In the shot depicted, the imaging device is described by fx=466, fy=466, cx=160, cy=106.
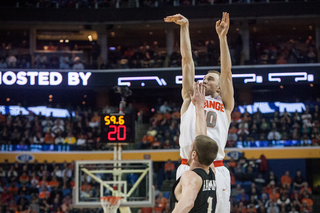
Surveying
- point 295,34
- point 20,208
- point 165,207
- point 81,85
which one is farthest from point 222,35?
point 295,34

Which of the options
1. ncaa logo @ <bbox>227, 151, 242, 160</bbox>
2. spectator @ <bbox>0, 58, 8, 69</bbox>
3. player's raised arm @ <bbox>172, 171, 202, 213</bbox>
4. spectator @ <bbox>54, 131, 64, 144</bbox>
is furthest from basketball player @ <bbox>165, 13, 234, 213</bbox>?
spectator @ <bbox>0, 58, 8, 69</bbox>

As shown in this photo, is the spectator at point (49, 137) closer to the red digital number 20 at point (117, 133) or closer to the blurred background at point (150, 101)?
the blurred background at point (150, 101)

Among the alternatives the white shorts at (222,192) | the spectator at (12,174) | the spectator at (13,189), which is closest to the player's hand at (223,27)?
the white shorts at (222,192)

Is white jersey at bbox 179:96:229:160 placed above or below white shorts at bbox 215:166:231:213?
above

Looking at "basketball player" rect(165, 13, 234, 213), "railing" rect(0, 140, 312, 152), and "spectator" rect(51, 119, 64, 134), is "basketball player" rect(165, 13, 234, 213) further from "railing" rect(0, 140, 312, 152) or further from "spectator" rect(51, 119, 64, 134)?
"spectator" rect(51, 119, 64, 134)

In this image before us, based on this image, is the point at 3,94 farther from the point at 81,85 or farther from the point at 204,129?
the point at 204,129

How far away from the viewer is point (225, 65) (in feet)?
17.7

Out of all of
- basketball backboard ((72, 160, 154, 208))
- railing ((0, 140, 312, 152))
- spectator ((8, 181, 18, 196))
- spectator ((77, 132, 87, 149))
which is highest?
spectator ((77, 132, 87, 149))

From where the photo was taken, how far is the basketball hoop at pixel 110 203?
29.9 feet

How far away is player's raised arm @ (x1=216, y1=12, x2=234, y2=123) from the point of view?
5.36 m

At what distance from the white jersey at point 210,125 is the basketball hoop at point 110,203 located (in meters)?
4.12

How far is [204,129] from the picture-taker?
466cm

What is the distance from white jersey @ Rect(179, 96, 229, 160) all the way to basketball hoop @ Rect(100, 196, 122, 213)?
4115 mm

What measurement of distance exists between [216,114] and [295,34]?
78.3ft
